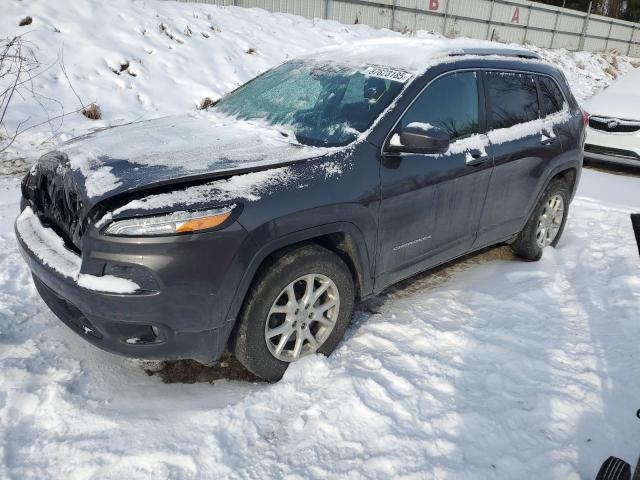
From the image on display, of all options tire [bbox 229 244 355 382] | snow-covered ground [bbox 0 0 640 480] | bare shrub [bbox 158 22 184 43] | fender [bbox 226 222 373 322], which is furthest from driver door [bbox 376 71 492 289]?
bare shrub [bbox 158 22 184 43]

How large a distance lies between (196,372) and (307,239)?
103cm

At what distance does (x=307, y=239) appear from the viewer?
8.49 feet

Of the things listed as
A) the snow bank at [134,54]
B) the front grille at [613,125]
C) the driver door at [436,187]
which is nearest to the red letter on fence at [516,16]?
the snow bank at [134,54]

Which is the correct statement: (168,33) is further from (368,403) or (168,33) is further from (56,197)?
(368,403)

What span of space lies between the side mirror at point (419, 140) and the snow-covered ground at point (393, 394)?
3.92 feet

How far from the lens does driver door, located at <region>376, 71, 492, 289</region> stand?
2.91m

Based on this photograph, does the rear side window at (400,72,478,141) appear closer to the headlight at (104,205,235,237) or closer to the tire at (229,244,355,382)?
the tire at (229,244,355,382)

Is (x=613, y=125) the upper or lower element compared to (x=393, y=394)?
upper

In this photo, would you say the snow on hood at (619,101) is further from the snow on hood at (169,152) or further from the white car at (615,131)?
the snow on hood at (169,152)

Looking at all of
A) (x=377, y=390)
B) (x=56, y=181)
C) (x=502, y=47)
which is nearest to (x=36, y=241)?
(x=56, y=181)

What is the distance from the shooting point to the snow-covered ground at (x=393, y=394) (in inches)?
87.1

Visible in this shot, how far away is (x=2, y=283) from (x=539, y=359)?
354 cm

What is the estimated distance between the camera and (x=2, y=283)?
3.29m

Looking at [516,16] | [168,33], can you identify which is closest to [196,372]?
[168,33]
